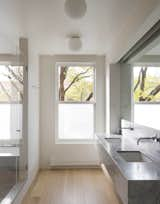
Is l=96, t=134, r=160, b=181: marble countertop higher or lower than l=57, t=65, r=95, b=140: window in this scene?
lower

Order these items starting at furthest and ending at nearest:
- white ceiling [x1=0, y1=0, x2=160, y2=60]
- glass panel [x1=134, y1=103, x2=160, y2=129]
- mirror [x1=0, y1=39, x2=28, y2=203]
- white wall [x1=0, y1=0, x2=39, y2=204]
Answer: mirror [x1=0, y1=39, x2=28, y2=203] → glass panel [x1=134, y1=103, x2=160, y2=129] → white wall [x1=0, y1=0, x2=39, y2=204] → white ceiling [x1=0, y1=0, x2=160, y2=60]

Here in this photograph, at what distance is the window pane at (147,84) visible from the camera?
9.55 ft

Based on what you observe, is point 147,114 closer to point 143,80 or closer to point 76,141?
point 143,80

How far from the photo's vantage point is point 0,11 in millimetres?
2906

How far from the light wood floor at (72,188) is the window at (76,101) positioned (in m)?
0.82

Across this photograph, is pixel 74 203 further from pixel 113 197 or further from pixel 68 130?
pixel 68 130

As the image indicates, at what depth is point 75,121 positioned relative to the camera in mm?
5480

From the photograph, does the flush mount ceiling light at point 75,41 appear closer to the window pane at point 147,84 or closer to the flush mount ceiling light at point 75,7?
the window pane at point 147,84

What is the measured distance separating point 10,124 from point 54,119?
1.87 metres

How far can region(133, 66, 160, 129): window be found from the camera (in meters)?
2.91

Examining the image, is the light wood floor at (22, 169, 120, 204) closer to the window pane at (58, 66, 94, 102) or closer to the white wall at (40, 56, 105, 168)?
the white wall at (40, 56, 105, 168)

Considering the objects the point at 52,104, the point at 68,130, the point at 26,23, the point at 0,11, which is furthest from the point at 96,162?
the point at 0,11

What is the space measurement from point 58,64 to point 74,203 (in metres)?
2.97

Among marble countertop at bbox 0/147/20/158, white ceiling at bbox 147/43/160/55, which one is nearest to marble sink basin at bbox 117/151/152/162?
white ceiling at bbox 147/43/160/55
